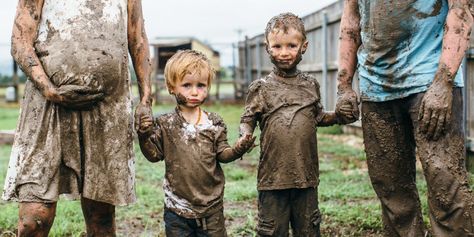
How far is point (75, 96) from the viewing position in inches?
127

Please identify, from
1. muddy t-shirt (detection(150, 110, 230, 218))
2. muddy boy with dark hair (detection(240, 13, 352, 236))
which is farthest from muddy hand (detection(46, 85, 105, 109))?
muddy boy with dark hair (detection(240, 13, 352, 236))

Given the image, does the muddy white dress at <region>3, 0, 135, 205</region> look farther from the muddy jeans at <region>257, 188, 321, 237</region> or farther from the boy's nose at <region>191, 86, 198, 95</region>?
the muddy jeans at <region>257, 188, 321, 237</region>

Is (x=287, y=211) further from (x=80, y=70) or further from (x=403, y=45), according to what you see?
(x=80, y=70)

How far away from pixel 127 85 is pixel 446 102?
166cm

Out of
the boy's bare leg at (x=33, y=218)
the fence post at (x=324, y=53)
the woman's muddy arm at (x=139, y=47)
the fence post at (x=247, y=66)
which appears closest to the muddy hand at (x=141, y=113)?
the woman's muddy arm at (x=139, y=47)

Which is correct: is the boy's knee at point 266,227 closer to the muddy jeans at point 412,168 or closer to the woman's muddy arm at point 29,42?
the muddy jeans at point 412,168

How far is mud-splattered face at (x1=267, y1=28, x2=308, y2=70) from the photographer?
3.55m

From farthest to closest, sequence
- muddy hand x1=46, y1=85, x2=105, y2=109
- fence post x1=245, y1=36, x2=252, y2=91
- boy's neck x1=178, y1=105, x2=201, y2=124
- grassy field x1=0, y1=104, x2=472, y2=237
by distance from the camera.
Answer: fence post x1=245, y1=36, x2=252, y2=91 < grassy field x1=0, y1=104, x2=472, y2=237 < boy's neck x1=178, y1=105, x2=201, y2=124 < muddy hand x1=46, y1=85, x2=105, y2=109

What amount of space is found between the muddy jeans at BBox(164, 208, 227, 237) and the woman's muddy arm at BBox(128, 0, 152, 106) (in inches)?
27.6

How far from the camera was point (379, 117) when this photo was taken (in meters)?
3.51

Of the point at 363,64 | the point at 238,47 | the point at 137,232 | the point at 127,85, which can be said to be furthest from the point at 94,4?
the point at 238,47

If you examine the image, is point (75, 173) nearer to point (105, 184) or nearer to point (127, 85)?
point (105, 184)

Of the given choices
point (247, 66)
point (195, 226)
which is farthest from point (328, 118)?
point (247, 66)

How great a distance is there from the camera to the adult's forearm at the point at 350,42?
3.72 m
